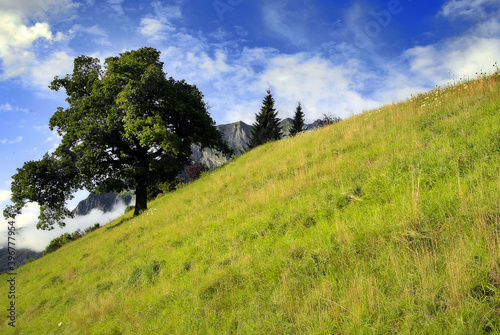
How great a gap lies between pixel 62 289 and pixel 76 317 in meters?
4.79

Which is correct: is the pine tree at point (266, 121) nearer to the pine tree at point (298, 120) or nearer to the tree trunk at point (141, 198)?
the pine tree at point (298, 120)

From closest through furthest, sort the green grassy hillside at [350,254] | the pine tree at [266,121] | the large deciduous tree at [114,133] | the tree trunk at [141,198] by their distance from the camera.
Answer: the green grassy hillside at [350,254], the large deciduous tree at [114,133], the tree trunk at [141,198], the pine tree at [266,121]

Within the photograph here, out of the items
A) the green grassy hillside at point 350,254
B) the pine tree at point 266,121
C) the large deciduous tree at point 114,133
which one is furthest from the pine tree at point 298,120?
the green grassy hillside at point 350,254

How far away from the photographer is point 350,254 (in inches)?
121

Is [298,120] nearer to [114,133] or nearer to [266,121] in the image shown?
[266,121]

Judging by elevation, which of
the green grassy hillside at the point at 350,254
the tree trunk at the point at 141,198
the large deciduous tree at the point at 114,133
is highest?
the large deciduous tree at the point at 114,133

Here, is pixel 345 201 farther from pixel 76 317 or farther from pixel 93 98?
pixel 93 98

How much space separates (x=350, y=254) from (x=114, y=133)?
19131mm

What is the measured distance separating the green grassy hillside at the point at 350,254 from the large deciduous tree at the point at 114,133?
417 inches

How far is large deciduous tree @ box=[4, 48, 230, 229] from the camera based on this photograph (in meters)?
15.6

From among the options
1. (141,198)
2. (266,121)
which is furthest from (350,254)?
(266,121)

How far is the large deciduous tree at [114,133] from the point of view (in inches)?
615

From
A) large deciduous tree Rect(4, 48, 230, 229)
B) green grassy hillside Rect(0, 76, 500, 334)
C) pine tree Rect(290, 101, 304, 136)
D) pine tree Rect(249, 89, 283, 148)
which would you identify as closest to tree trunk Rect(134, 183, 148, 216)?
large deciduous tree Rect(4, 48, 230, 229)

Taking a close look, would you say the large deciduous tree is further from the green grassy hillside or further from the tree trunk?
the green grassy hillside
